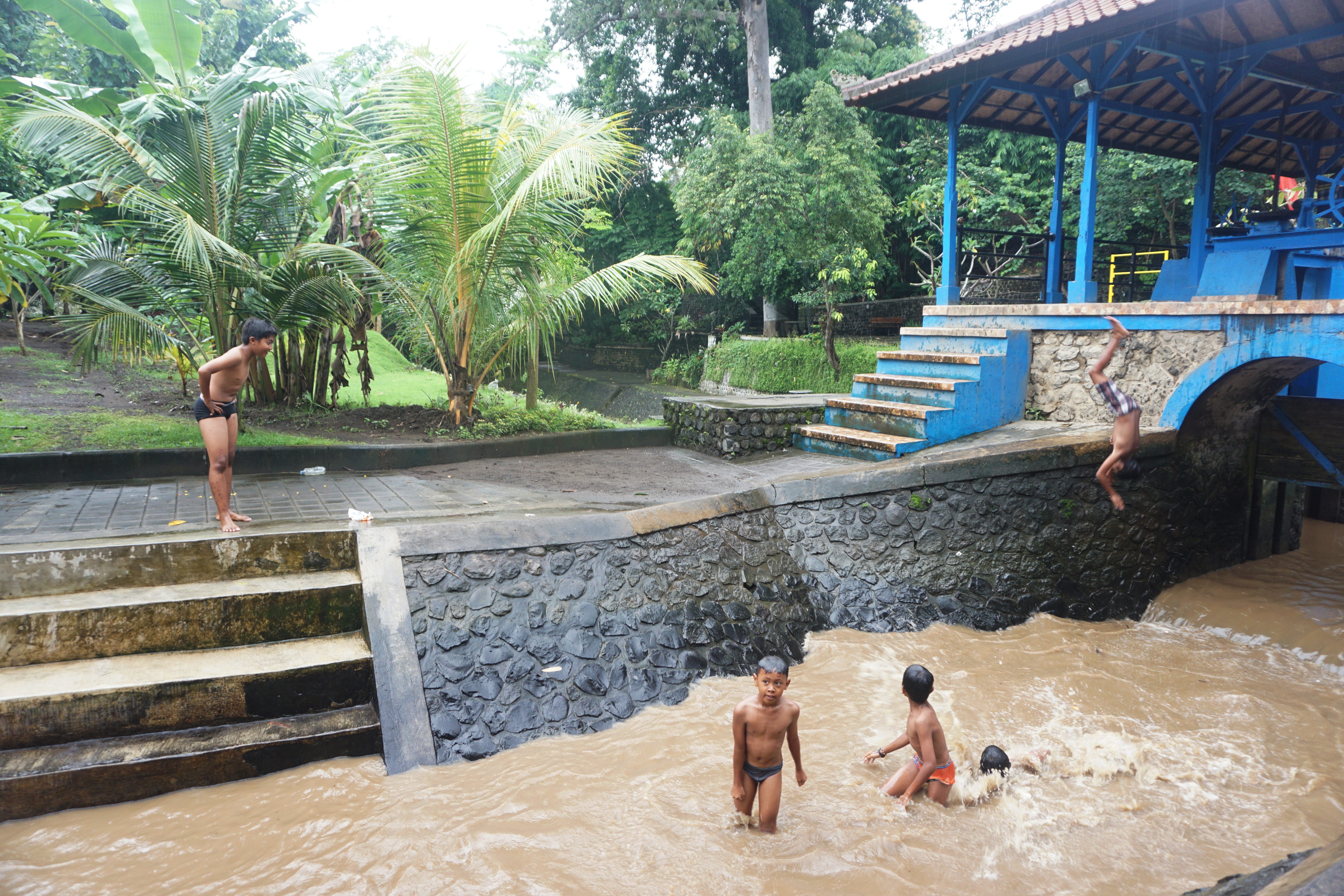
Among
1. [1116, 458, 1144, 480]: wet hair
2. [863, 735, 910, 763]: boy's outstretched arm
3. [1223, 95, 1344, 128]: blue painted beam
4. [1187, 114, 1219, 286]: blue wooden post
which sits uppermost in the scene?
[1223, 95, 1344, 128]: blue painted beam

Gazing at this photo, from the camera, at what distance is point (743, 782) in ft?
12.4

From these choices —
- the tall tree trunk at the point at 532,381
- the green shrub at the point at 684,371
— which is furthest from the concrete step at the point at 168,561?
the green shrub at the point at 684,371

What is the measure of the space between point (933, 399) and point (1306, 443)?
354 centimetres

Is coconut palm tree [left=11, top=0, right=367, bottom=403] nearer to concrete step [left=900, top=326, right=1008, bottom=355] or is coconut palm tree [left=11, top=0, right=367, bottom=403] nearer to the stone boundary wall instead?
the stone boundary wall

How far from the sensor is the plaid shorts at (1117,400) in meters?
5.83

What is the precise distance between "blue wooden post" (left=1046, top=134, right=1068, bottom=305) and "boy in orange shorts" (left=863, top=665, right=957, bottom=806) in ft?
24.0

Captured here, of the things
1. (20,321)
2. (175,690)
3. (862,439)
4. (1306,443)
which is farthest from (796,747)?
(20,321)

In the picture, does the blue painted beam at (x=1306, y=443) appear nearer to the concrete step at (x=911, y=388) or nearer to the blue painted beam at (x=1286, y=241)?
the blue painted beam at (x=1286, y=241)

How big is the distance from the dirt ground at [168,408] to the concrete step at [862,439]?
3890mm

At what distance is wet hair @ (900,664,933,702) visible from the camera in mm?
4012

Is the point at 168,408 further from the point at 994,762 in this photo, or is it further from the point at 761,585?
the point at 994,762

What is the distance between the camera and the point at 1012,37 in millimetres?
8211

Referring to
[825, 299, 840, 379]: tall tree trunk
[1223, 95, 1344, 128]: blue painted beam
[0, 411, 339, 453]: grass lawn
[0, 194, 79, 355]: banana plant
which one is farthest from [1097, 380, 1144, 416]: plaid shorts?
[825, 299, 840, 379]: tall tree trunk

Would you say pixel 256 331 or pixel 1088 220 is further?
pixel 1088 220
